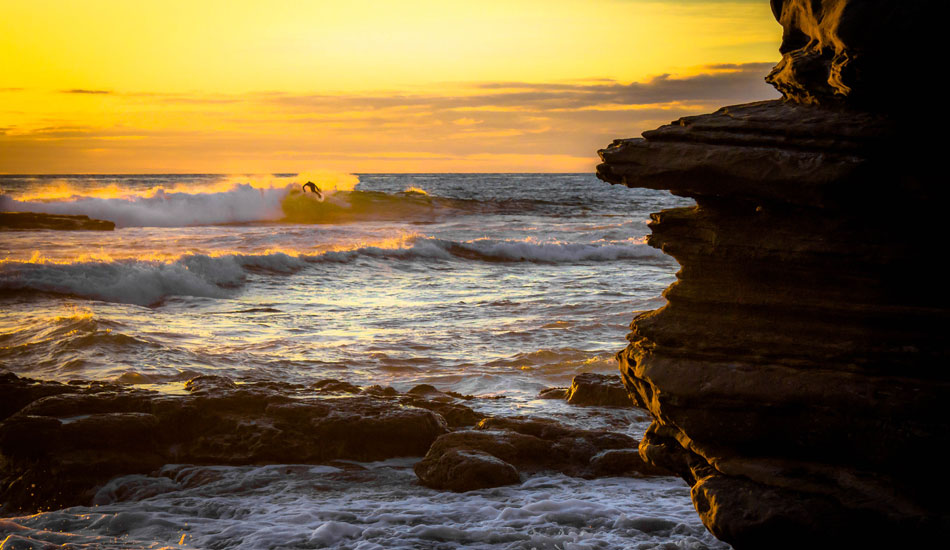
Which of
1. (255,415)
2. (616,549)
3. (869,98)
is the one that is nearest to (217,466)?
(255,415)

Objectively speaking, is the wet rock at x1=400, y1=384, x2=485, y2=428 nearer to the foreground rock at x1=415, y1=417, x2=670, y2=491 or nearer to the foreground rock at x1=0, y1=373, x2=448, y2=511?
the foreground rock at x1=0, y1=373, x2=448, y2=511

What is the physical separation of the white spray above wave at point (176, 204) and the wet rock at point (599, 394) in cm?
3779

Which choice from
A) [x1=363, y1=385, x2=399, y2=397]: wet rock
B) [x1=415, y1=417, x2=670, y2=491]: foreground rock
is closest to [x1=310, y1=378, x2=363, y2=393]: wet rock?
[x1=363, y1=385, x2=399, y2=397]: wet rock

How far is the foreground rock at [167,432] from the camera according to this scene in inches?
268

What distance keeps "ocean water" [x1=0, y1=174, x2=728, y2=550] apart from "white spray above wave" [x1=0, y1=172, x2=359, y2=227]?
617 centimetres

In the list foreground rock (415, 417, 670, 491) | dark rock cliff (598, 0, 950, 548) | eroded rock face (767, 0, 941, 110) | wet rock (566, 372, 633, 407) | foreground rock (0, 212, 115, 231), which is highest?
eroded rock face (767, 0, 941, 110)

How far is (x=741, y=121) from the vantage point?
176 inches

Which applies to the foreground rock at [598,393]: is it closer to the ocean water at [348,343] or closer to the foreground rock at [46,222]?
the ocean water at [348,343]

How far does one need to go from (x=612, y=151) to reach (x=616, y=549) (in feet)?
8.95

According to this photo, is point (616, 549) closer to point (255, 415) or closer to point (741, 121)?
point (741, 121)

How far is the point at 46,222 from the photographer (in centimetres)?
3556

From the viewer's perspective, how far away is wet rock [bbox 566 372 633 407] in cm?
916

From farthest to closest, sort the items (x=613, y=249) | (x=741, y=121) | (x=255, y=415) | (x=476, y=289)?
(x=613, y=249)
(x=476, y=289)
(x=255, y=415)
(x=741, y=121)

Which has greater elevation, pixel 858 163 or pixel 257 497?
pixel 858 163
